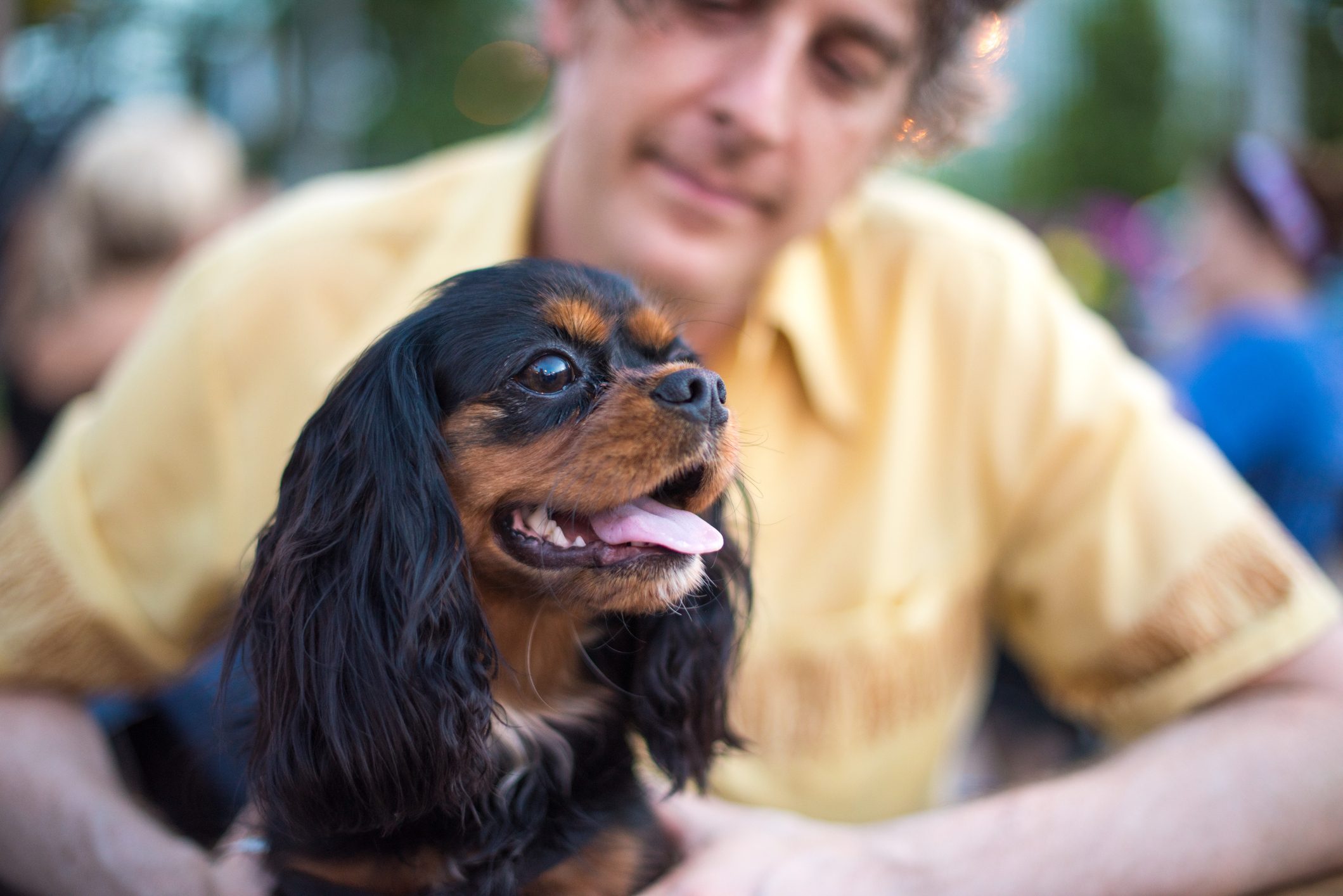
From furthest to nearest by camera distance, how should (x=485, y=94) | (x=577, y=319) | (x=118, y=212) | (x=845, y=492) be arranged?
(x=485, y=94), (x=118, y=212), (x=845, y=492), (x=577, y=319)

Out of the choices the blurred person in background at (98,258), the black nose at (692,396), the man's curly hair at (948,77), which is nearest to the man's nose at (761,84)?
the man's curly hair at (948,77)

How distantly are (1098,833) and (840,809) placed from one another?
0.42m

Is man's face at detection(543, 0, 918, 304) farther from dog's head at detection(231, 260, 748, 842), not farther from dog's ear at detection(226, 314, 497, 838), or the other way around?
dog's ear at detection(226, 314, 497, 838)

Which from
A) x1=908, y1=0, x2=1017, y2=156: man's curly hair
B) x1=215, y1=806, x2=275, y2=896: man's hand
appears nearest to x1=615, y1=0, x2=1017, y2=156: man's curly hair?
x1=908, y1=0, x2=1017, y2=156: man's curly hair

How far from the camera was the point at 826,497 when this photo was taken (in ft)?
5.61

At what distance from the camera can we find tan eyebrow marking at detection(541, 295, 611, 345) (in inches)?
45.5

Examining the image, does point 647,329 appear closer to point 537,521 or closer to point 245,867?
point 537,521

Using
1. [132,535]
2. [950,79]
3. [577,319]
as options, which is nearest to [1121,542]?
[950,79]

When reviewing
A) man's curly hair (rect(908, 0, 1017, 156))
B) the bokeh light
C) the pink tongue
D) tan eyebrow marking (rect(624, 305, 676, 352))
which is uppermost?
man's curly hair (rect(908, 0, 1017, 156))

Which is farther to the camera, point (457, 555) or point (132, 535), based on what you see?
point (132, 535)

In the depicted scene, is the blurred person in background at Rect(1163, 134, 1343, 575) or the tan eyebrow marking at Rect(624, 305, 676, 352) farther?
the blurred person in background at Rect(1163, 134, 1343, 575)

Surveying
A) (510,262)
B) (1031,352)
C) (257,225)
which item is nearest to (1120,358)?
(1031,352)

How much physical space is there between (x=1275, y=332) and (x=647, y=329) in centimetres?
306

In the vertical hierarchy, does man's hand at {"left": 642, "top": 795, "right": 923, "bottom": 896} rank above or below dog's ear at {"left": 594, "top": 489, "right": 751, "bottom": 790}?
below
